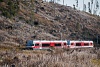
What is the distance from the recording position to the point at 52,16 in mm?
A: 116688

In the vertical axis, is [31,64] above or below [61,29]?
above

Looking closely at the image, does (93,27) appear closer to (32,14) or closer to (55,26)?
(55,26)

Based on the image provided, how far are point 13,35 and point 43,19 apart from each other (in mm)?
28228

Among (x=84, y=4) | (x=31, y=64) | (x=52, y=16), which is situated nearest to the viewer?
(x=31, y=64)

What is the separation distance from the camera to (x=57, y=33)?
319 feet

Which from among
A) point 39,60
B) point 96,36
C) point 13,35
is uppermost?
point 39,60

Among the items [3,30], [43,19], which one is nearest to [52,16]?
[43,19]

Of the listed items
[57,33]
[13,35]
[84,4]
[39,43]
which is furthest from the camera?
[84,4]

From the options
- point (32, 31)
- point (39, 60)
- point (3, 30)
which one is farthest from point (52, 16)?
point (39, 60)

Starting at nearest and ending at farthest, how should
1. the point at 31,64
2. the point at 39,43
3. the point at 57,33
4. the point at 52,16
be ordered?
1. the point at 31,64
2. the point at 39,43
3. the point at 57,33
4. the point at 52,16

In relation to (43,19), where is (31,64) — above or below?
above

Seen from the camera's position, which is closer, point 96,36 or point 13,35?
point 13,35

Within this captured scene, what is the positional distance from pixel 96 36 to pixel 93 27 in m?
11.2

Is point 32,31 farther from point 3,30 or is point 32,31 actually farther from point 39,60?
point 39,60
